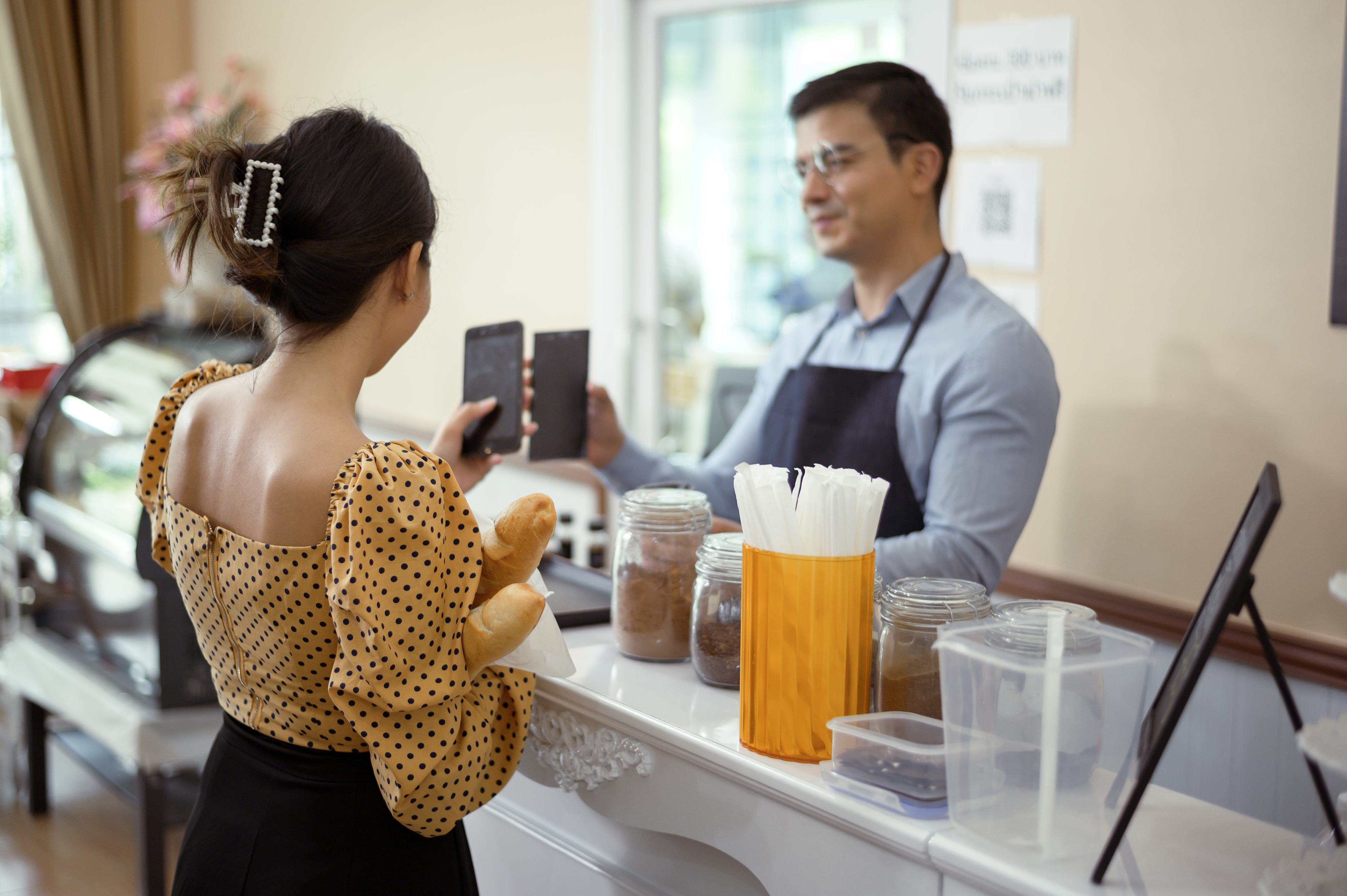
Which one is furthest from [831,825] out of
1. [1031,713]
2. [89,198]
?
[89,198]

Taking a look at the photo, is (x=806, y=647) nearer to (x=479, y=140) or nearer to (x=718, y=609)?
(x=718, y=609)

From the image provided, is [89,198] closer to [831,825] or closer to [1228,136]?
[1228,136]

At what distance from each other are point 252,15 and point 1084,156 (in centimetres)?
415

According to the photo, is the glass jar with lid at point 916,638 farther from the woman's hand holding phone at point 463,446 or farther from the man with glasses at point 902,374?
the woman's hand holding phone at point 463,446

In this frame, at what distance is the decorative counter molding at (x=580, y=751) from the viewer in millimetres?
1233

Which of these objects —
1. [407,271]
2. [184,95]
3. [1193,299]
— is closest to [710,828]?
[407,271]

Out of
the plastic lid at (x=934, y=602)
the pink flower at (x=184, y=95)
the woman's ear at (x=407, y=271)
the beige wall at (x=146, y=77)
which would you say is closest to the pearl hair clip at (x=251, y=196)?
the woman's ear at (x=407, y=271)

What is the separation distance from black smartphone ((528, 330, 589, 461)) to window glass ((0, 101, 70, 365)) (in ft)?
14.7

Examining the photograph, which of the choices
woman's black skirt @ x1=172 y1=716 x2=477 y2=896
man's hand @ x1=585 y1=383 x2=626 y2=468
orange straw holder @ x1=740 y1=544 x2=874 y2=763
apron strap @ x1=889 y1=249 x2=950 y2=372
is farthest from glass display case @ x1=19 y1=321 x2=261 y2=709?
orange straw holder @ x1=740 y1=544 x2=874 y2=763

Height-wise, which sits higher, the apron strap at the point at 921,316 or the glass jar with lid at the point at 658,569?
the apron strap at the point at 921,316

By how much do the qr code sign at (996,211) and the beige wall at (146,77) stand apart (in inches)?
169

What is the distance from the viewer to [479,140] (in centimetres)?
373

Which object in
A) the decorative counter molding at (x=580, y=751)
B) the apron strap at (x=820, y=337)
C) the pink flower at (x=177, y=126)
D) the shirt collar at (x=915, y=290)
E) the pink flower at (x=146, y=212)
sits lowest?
the decorative counter molding at (x=580, y=751)

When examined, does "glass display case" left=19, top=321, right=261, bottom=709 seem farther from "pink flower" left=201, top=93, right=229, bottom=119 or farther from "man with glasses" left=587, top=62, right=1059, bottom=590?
"pink flower" left=201, top=93, right=229, bottom=119
